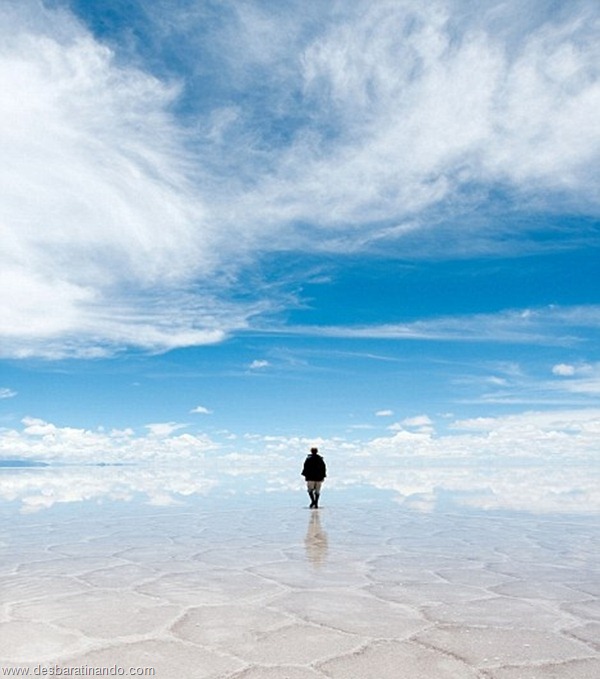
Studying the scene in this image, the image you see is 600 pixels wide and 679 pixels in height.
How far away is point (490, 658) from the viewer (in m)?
5.43

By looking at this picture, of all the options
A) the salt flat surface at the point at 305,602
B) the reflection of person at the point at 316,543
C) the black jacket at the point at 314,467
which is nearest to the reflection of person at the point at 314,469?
the black jacket at the point at 314,467

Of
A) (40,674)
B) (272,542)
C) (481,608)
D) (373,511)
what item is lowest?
(40,674)

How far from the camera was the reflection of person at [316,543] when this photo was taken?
35.0 feet

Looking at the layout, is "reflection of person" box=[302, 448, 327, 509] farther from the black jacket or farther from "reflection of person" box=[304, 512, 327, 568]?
"reflection of person" box=[304, 512, 327, 568]

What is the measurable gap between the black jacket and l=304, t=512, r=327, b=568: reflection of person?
118 inches

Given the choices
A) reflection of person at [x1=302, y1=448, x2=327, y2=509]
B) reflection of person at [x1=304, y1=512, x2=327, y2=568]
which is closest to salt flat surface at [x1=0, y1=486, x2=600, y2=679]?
reflection of person at [x1=304, y1=512, x2=327, y2=568]

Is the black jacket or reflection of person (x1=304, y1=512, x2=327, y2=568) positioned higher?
the black jacket

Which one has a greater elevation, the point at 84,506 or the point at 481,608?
the point at 84,506

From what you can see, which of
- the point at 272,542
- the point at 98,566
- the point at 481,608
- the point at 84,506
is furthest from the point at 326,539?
the point at 84,506

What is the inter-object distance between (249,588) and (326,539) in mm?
5276

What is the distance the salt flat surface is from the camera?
536 cm

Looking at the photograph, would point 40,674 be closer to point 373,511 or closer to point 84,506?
point 373,511

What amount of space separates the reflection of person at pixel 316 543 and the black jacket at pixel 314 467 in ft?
9.81

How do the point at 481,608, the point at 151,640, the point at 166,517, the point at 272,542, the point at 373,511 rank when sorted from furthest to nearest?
the point at 373,511
the point at 166,517
the point at 272,542
the point at 481,608
the point at 151,640
